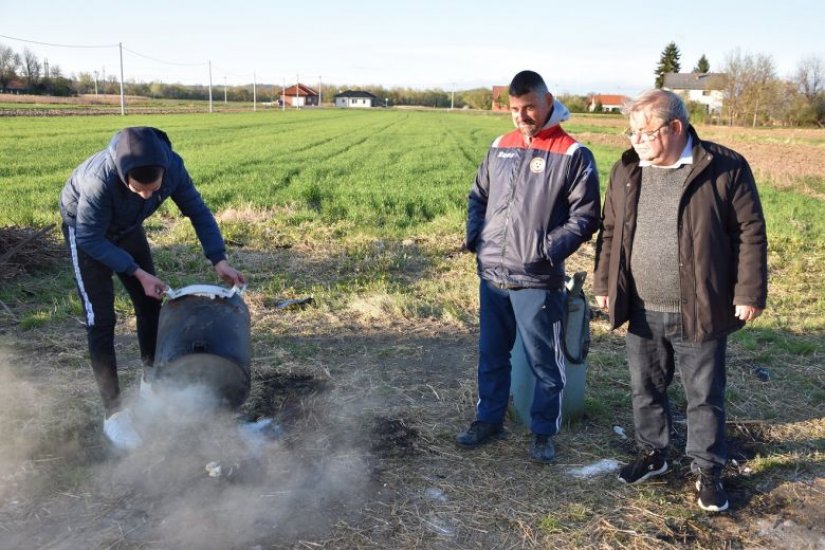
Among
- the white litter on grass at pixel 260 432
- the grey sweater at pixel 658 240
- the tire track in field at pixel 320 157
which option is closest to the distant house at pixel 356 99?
the tire track in field at pixel 320 157

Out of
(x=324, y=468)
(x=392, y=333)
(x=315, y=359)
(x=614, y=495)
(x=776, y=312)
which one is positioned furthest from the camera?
(x=776, y=312)

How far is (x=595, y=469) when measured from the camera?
3492 millimetres

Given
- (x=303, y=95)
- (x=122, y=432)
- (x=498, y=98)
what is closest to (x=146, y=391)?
(x=122, y=432)

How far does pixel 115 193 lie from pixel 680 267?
2728mm

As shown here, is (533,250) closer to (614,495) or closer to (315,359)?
(614,495)

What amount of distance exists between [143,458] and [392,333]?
7.87ft

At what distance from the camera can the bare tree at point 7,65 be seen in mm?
67938

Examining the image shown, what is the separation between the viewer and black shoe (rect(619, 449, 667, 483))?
11.0 feet

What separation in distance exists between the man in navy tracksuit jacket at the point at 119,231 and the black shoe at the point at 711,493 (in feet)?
8.49

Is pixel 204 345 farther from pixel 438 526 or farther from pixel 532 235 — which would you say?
pixel 532 235

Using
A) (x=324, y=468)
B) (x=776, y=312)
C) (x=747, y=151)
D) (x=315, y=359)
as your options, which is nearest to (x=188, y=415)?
(x=324, y=468)

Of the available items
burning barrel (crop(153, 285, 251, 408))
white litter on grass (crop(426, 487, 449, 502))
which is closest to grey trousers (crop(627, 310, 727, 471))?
white litter on grass (crop(426, 487, 449, 502))

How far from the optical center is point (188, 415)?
3371 mm

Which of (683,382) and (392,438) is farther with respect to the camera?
(392,438)
